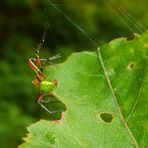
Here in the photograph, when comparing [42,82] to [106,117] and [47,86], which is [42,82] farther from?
[106,117]

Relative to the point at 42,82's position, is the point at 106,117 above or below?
below

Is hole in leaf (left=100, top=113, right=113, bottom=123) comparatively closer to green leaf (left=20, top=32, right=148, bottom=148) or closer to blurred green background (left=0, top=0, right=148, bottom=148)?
green leaf (left=20, top=32, right=148, bottom=148)

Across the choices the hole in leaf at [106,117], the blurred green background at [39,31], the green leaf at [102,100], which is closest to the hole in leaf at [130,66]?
the green leaf at [102,100]

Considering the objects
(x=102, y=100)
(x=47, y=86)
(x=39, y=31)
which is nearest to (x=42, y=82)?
(x=47, y=86)

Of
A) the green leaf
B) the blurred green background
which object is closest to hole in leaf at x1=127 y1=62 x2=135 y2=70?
the green leaf

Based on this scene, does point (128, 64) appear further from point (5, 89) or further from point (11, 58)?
point (11, 58)

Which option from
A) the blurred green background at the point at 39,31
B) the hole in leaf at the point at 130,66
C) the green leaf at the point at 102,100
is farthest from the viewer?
the blurred green background at the point at 39,31

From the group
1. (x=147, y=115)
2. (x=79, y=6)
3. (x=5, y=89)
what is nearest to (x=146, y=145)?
(x=147, y=115)

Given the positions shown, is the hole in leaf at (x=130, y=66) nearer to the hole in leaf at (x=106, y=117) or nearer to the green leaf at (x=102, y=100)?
the green leaf at (x=102, y=100)
